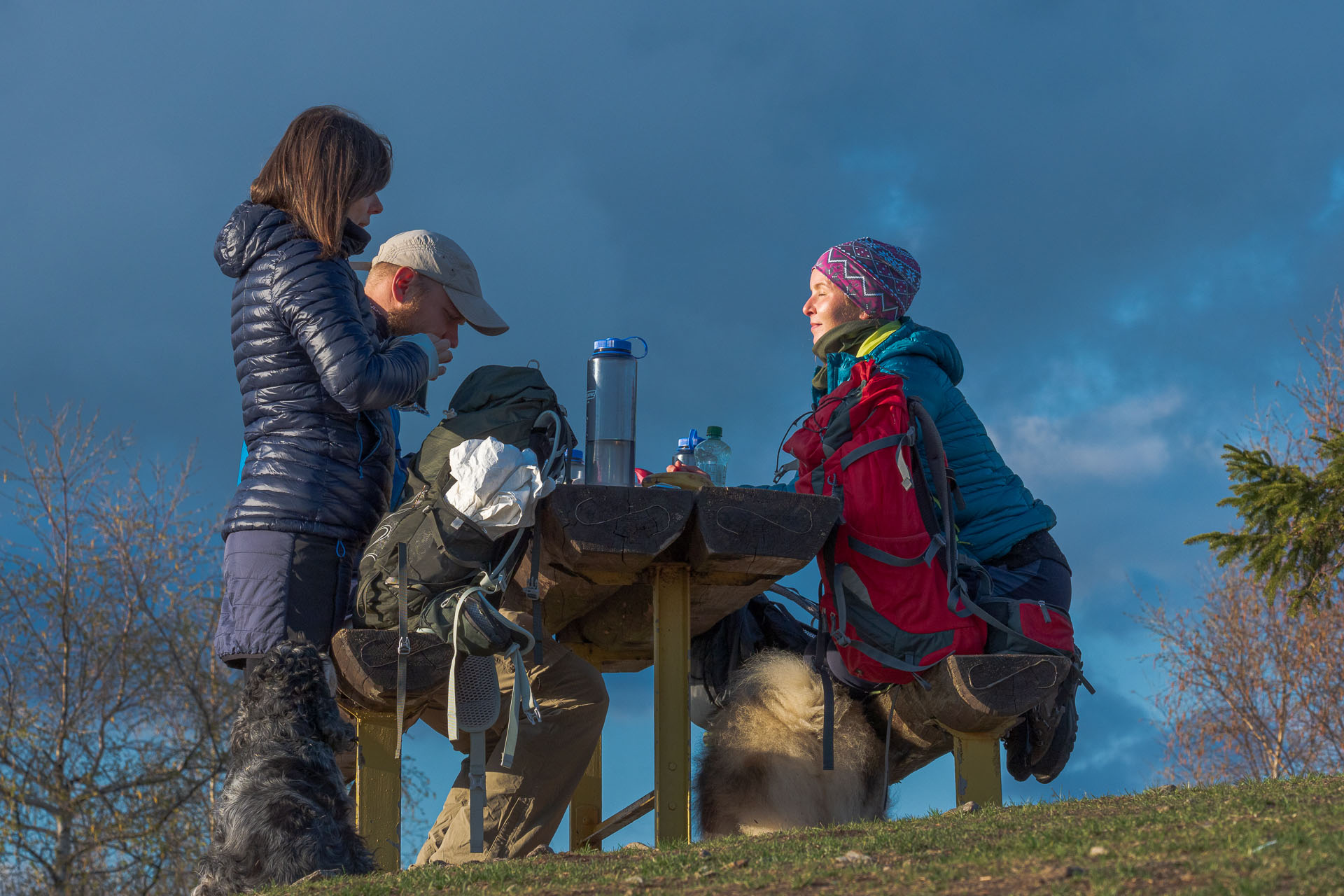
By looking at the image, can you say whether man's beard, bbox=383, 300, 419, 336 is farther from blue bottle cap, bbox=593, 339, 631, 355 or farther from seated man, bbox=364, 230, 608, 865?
blue bottle cap, bbox=593, 339, 631, 355

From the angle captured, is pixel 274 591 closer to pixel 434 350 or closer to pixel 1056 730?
pixel 434 350

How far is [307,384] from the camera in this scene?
4.25m

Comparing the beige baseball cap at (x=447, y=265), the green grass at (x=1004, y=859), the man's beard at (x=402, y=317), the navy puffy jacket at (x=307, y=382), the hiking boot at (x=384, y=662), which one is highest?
the beige baseball cap at (x=447, y=265)

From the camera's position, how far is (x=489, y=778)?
4543mm

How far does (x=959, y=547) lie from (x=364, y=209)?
8.96 ft

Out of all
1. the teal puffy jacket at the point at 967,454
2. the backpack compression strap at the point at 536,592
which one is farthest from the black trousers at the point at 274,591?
the teal puffy jacket at the point at 967,454

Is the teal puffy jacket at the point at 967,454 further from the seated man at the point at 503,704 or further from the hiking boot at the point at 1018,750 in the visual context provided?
the seated man at the point at 503,704

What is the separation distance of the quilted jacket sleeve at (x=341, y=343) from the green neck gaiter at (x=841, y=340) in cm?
204

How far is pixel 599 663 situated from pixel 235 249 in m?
2.50

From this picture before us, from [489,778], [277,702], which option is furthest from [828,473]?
[277,702]

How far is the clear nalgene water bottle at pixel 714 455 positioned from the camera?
5695 mm

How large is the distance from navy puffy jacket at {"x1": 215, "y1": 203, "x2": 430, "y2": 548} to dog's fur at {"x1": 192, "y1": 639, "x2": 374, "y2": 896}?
0.49m

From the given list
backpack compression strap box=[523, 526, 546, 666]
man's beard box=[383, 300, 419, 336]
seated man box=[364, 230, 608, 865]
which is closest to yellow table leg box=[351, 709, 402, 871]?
seated man box=[364, 230, 608, 865]

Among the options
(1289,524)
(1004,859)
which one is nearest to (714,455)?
(1004,859)
